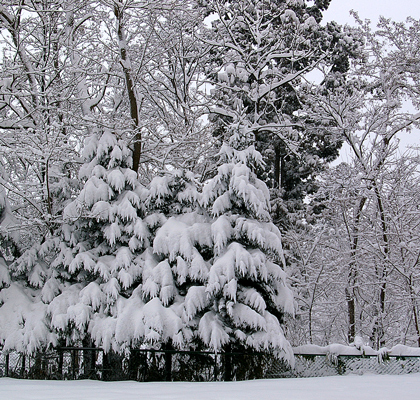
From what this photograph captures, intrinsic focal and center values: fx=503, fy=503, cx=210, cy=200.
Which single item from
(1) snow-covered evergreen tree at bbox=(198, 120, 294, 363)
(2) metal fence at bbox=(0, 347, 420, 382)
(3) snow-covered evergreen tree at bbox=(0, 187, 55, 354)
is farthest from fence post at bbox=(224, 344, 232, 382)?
(3) snow-covered evergreen tree at bbox=(0, 187, 55, 354)

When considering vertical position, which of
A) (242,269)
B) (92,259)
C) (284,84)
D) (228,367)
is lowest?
(228,367)

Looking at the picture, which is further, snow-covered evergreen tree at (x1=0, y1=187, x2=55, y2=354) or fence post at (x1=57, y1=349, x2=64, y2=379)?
fence post at (x1=57, y1=349, x2=64, y2=379)

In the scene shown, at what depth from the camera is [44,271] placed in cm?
1176

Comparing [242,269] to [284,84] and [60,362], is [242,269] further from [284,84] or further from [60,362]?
[284,84]

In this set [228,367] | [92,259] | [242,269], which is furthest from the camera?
[92,259]

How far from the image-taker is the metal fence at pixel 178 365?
32.9 ft

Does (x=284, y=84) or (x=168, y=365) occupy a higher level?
(x=284, y=84)

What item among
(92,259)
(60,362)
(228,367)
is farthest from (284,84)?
(60,362)

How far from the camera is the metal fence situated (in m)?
10.0

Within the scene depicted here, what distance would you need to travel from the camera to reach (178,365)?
10211 mm

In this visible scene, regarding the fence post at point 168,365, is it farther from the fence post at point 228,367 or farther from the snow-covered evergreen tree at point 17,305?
the snow-covered evergreen tree at point 17,305

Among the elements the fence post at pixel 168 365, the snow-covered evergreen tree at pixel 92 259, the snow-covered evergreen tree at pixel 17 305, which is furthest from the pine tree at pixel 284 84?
the fence post at pixel 168 365

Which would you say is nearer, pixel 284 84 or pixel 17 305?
pixel 17 305

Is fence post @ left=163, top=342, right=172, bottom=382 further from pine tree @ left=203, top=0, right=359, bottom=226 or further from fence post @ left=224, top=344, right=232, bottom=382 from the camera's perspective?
pine tree @ left=203, top=0, right=359, bottom=226
